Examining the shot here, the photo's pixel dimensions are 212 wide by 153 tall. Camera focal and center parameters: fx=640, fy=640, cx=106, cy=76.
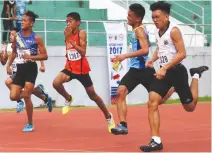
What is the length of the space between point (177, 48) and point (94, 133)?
301cm

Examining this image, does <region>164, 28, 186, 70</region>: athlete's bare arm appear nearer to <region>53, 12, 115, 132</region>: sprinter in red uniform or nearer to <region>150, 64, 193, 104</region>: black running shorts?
<region>150, 64, 193, 104</region>: black running shorts

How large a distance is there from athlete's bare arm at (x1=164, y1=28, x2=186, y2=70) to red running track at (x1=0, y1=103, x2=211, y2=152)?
1.25 metres

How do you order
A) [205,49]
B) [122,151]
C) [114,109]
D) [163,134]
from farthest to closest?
1. [205,49]
2. [114,109]
3. [163,134]
4. [122,151]

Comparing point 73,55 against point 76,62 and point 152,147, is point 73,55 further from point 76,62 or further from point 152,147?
point 152,147

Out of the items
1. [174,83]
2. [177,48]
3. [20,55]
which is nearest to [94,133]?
[20,55]

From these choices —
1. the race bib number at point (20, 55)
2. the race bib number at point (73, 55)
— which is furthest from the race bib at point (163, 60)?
the race bib number at point (20, 55)

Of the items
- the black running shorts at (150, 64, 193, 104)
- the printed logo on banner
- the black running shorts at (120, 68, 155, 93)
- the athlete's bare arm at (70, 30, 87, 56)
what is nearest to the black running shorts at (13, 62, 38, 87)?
the athlete's bare arm at (70, 30, 87, 56)

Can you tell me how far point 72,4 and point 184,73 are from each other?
49.5 ft

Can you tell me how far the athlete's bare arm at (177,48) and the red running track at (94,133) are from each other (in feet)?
4.09

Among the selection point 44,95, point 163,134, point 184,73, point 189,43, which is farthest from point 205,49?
point 184,73

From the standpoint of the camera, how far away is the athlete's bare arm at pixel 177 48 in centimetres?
898

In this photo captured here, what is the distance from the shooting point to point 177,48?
909 cm

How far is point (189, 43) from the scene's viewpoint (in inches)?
903

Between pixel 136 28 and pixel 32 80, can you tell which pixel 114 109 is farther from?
pixel 136 28
